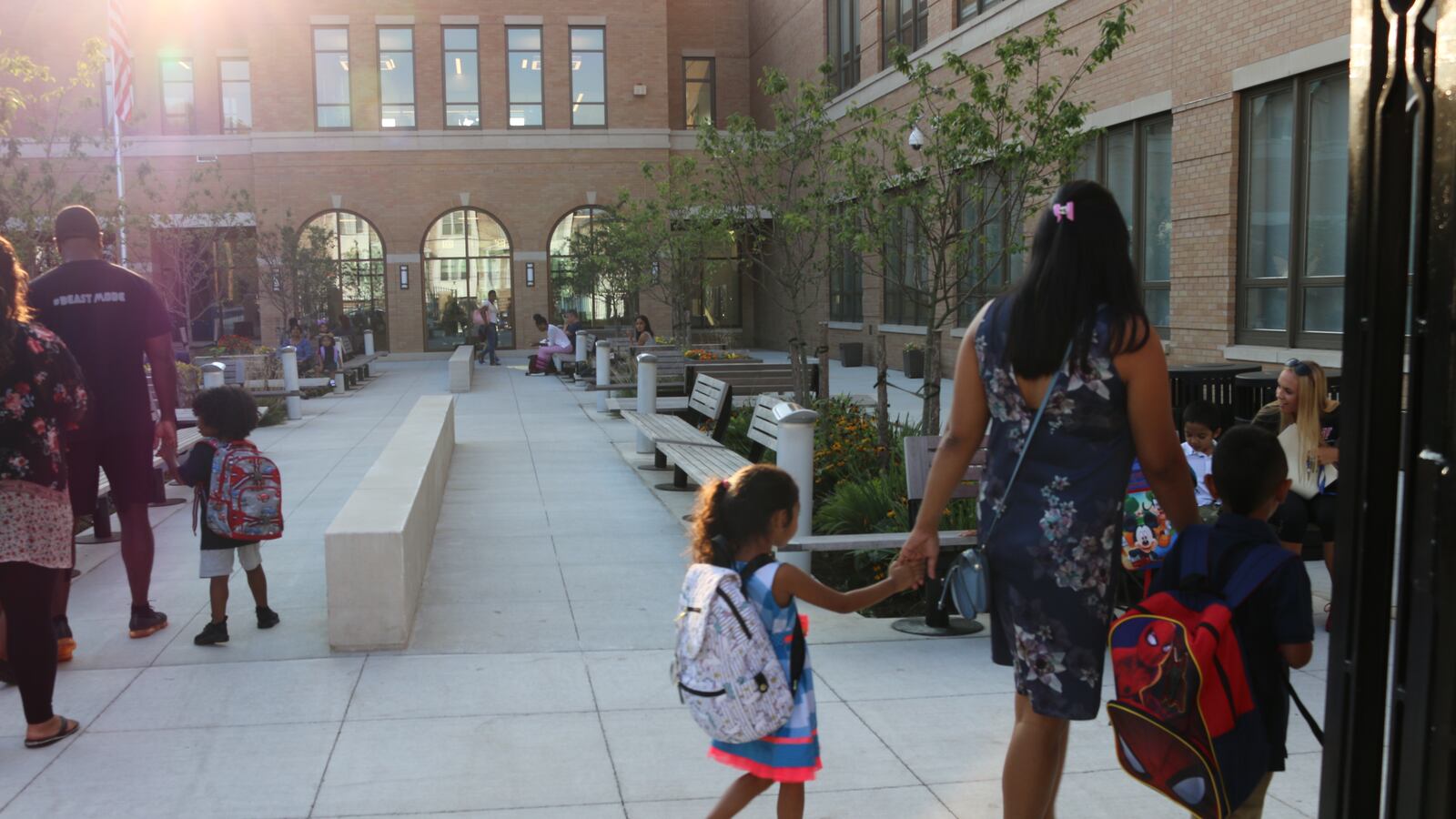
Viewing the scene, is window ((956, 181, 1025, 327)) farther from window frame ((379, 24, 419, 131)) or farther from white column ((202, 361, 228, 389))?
window frame ((379, 24, 419, 131))

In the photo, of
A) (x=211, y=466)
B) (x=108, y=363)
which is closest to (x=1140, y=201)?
(x=211, y=466)

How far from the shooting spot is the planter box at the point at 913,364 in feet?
82.4

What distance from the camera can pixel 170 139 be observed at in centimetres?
3706

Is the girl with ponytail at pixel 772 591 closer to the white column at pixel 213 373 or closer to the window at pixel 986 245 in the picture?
the window at pixel 986 245

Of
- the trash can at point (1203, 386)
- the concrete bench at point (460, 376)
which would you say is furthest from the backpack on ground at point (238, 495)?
the concrete bench at point (460, 376)

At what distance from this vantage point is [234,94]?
38656 mm

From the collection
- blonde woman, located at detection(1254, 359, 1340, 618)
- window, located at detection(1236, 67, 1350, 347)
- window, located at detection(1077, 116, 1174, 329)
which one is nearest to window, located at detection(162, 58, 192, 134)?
window, located at detection(1077, 116, 1174, 329)

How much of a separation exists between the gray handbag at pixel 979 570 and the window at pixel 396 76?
36120mm

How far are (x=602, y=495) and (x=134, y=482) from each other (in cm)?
523

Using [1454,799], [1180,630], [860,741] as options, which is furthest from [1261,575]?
[860,741]

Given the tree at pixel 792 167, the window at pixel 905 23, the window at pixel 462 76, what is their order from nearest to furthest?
1. the tree at pixel 792 167
2. the window at pixel 905 23
3. the window at pixel 462 76

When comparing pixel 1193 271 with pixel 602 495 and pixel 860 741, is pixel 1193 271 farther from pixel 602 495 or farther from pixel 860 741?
pixel 860 741

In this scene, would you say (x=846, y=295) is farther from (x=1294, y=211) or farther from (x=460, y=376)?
(x=1294, y=211)

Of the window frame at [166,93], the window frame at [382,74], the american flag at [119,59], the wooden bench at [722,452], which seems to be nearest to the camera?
the wooden bench at [722,452]
